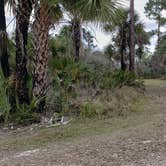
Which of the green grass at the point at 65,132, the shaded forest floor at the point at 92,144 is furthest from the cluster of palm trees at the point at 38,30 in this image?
the green grass at the point at 65,132

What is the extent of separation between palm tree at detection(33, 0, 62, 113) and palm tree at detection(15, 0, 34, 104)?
0.89 ft

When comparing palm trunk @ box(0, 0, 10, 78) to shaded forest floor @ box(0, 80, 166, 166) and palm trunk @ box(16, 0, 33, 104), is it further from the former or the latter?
shaded forest floor @ box(0, 80, 166, 166)

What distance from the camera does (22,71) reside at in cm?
1160

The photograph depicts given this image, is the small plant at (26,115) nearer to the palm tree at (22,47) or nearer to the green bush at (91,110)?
the palm tree at (22,47)

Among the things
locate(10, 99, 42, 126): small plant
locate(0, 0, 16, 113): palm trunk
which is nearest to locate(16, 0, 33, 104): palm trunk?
locate(0, 0, 16, 113): palm trunk

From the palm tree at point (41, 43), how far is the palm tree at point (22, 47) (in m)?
0.27

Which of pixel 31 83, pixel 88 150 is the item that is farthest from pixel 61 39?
pixel 88 150

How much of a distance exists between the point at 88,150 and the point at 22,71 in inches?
201

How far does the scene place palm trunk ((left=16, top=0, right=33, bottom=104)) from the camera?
11.1m

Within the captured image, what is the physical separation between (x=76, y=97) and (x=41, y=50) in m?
2.48

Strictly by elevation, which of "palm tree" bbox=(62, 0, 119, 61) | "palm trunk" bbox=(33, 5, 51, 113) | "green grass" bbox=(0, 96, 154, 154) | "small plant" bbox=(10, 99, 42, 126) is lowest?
"green grass" bbox=(0, 96, 154, 154)

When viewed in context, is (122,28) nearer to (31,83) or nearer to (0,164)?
(31,83)

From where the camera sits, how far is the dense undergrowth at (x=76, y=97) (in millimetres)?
11430

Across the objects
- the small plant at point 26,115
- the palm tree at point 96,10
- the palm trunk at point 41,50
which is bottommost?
the small plant at point 26,115
